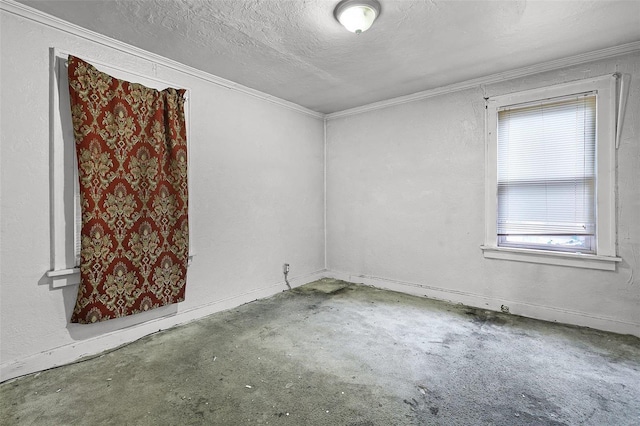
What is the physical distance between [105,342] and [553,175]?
14.6ft

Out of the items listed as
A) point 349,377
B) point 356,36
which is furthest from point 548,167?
point 349,377

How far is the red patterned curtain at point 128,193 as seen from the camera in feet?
8.02

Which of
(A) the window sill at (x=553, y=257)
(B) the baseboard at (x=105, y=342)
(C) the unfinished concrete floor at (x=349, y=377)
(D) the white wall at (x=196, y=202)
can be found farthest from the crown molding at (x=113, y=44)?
(A) the window sill at (x=553, y=257)

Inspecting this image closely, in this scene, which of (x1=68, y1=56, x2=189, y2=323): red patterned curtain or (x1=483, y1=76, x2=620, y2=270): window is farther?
(x1=483, y1=76, x2=620, y2=270): window

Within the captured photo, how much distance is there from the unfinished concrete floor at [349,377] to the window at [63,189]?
2.54 ft

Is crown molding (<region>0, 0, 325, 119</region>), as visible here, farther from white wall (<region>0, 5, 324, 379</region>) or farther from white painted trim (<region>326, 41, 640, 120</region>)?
white painted trim (<region>326, 41, 640, 120</region>)

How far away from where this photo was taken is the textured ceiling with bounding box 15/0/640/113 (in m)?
2.22

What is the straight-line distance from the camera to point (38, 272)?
7.64 feet

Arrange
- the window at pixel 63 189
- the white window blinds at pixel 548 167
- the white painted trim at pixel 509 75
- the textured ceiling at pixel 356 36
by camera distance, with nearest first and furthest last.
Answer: the textured ceiling at pixel 356 36, the window at pixel 63 189, the white painted trim at pixel 509 75, the white window blinds at pixel 548 167

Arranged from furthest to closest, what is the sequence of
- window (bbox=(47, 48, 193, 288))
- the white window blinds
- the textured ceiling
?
1. the white window blinds
2. window (bbox=(47, 48, 193, 288))
3. the textured ceiling

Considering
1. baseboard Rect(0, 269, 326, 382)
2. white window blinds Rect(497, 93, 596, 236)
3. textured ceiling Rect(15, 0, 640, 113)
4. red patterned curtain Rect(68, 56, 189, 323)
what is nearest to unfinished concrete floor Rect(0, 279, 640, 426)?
baseboard Rect(0, 269, 326, 382)

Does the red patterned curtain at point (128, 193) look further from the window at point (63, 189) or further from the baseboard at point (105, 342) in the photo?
the baseboard at point (105, 342)

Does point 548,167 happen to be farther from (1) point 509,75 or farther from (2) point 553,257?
(1) point 509,75

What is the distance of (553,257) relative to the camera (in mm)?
3166
